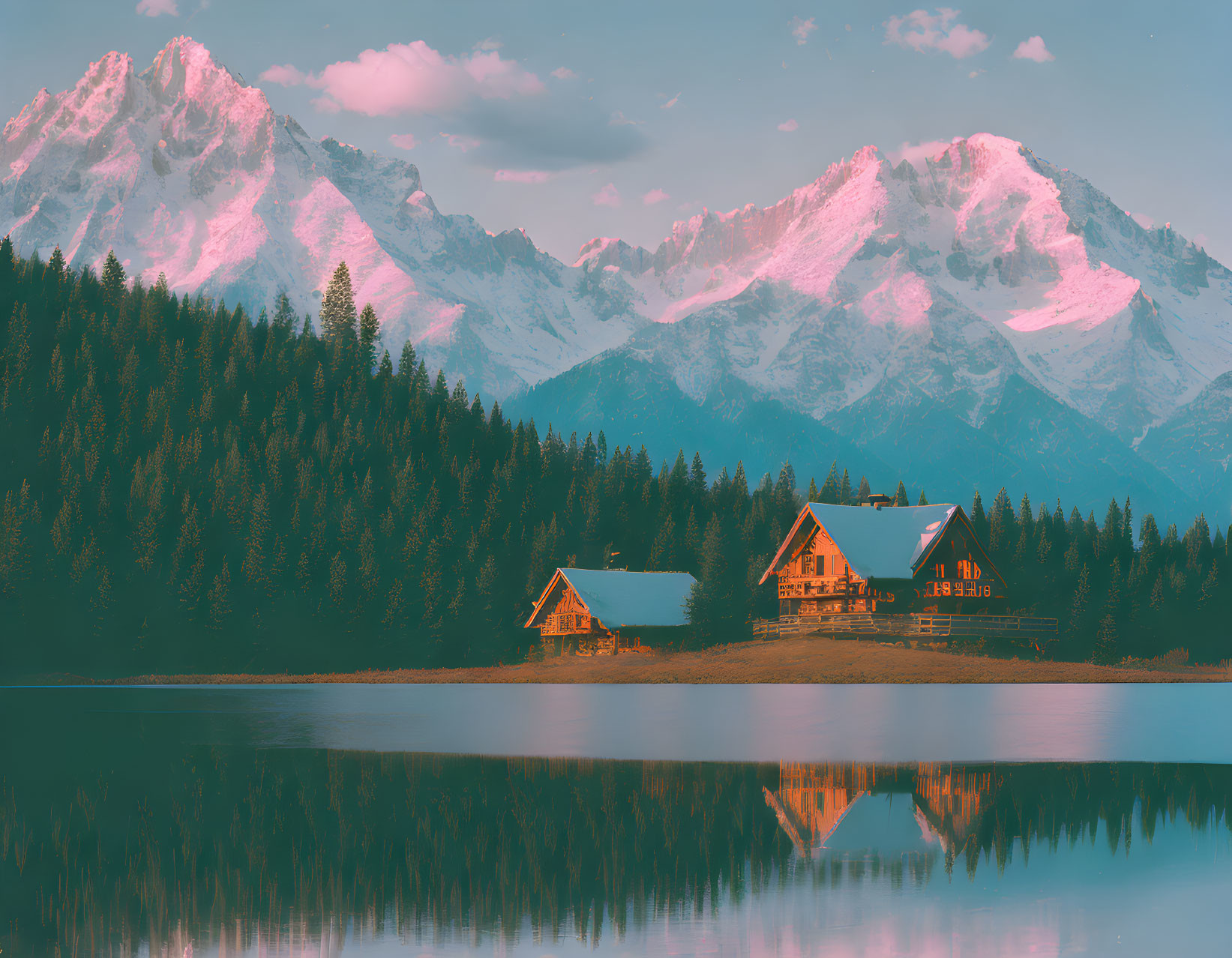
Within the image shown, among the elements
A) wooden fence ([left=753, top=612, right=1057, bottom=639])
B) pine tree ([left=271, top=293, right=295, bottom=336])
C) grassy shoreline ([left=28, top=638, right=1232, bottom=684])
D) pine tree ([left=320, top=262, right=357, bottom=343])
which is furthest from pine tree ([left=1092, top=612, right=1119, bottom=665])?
pine tree ([left=271, top=293, right=295, bottom=336])

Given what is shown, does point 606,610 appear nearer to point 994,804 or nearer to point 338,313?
point 338,313

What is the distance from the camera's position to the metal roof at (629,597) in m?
118

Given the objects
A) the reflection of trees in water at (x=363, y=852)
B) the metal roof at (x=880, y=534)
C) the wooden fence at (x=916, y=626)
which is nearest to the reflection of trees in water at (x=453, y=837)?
the reflection of trees in water at (x=363, y=852)

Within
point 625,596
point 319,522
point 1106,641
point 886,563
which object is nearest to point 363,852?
point 886,563

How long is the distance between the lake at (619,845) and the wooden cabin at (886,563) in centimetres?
6906

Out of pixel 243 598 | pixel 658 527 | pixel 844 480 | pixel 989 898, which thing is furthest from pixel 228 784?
pixel 844 480

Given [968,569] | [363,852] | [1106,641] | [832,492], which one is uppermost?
[832,492]

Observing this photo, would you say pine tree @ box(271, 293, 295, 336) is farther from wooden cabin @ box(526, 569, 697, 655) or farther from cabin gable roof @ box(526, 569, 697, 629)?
wooden cabin @ box(526, 569, 697, 655)

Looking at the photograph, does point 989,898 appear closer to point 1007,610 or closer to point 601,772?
point 601,772

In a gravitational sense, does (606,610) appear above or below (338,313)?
below

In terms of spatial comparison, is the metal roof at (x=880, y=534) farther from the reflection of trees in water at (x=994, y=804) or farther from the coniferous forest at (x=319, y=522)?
the reflection of trees in water at (x=994, y=804)

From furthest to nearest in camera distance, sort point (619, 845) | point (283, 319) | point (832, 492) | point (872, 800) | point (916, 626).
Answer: point (283, 319)
point (832, 492)
point (916, 626)
point (872, 800)
point (619, 845)

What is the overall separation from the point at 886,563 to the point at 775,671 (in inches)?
891

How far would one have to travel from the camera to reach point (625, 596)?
121 metres
